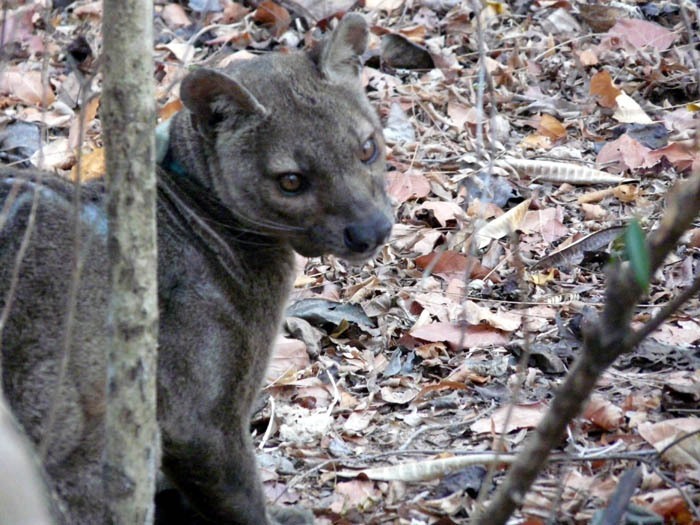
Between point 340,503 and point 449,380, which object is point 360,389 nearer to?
point 449,380

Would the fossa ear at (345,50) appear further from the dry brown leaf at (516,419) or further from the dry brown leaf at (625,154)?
the dry brown leaf at (625,154)

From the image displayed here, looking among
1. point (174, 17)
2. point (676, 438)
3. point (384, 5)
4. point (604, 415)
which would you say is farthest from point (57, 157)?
point (676, 438)

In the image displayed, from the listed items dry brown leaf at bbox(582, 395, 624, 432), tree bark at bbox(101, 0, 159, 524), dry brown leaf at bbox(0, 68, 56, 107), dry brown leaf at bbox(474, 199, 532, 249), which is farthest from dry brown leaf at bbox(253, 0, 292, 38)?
tree bark at bbox(101, 0, 159, 524)

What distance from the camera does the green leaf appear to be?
2.54 m

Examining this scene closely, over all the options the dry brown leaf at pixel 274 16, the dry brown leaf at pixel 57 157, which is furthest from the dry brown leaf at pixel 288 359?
the dry brown leaf at pixel 274 16

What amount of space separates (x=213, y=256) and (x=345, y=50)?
113 cm

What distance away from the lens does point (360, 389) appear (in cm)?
540

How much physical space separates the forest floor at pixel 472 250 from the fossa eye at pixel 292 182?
725 mm

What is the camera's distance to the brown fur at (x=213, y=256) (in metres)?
3.93

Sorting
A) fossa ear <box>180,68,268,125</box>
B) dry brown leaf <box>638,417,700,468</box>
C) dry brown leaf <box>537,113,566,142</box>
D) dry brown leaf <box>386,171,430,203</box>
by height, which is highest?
fossa ear <box>180,68,268,125</box>

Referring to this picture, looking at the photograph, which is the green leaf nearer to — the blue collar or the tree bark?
the tree bark

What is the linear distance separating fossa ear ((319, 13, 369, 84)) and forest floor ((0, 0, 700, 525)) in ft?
1.93

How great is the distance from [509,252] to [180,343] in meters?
2.61

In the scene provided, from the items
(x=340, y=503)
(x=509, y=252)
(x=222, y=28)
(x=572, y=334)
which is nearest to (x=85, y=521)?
(x=340, y=503)
